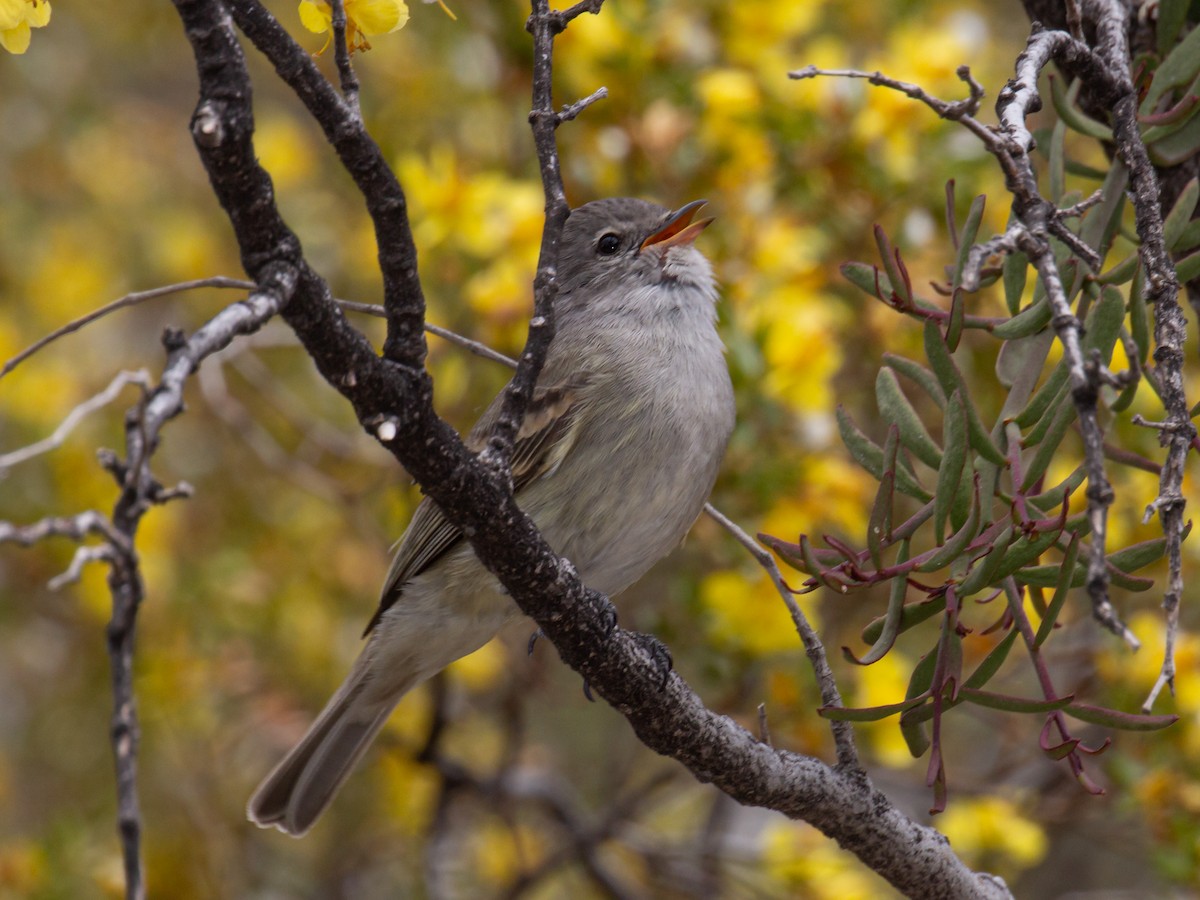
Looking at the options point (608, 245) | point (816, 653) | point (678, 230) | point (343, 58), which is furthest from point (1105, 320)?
point (608, 245)

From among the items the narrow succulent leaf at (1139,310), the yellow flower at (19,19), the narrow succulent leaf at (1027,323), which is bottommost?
the yellow flower at (19,19)

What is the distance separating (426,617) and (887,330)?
1.86 m

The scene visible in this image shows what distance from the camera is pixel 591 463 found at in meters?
3.36

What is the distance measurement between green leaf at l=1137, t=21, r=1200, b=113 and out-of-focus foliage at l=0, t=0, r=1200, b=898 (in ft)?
5.29

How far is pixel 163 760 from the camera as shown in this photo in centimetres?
555

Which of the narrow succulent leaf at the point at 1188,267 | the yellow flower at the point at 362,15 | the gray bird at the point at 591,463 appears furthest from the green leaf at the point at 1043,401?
the gray bird at the point at 591,463

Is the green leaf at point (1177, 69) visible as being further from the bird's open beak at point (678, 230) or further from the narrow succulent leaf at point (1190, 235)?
the bird's open beak at point (678, 230)

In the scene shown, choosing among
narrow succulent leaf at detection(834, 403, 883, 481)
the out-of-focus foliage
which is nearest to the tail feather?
the out-of-focus foliage

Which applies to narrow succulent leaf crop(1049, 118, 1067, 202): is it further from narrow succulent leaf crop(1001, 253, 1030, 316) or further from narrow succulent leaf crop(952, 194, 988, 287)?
narrow succulent leaf crop(952, 194, 988, 287)

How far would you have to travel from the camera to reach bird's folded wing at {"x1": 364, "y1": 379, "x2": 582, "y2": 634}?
11.1 feet

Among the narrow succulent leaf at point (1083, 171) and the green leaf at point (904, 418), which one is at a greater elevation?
the narrow succulent leaf at point (1083, 171)

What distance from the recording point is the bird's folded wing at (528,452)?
3.39 metres

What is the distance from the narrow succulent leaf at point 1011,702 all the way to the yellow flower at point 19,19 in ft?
5.15

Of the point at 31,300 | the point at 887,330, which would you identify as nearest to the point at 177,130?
the point at 31,300
